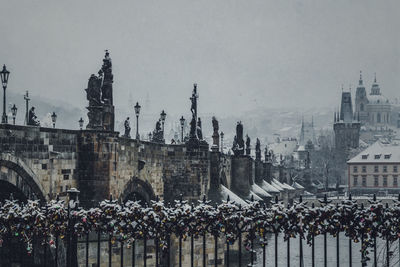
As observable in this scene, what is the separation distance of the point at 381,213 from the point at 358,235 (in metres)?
0.58

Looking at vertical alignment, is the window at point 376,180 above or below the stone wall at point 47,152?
below

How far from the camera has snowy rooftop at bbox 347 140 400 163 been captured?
108 m

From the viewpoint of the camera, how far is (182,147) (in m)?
30.5

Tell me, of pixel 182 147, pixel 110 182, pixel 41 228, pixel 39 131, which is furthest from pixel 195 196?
pixel 41 228

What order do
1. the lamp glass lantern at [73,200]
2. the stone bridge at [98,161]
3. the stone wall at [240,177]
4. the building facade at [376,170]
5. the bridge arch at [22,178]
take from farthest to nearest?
1. the building facade at [376,170]
2. the stone wall at [240,177]
3. the stone bridge at [98,161]
4. the bridge arch at [22,178]
5. the lamp glass lantern at [73,200]

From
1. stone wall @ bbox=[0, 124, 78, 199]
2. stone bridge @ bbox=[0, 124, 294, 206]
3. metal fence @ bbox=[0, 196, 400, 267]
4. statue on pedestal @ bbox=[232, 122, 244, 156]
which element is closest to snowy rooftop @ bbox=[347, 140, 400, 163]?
statue on pedestal @ bbox=[232, 122, 244, 156]

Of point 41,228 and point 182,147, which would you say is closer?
point 41,228

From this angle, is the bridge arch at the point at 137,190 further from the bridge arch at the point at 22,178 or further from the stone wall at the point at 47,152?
the bridge arch at the point at 22,178

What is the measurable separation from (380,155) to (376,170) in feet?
9.22

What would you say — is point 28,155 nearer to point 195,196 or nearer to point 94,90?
point 94,90

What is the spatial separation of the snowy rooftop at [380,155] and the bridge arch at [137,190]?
87.5 metres

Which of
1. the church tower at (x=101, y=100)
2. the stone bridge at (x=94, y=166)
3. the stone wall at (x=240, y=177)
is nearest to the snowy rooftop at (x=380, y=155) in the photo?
the stone wall at (x=240, y=177)

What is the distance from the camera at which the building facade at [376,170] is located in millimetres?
107188

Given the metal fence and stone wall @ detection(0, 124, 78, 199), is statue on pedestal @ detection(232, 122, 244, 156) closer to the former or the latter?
stone wall @ detection(0, 124, 78, 199)
